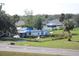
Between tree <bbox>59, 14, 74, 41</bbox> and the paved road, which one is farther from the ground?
tree <bbox>59, 14, 74, 41</bbox>

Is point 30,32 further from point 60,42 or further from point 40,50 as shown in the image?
point 60,42

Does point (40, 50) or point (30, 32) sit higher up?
point (30, 32)

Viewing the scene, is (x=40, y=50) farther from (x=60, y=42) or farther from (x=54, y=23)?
(x=54, y=23)

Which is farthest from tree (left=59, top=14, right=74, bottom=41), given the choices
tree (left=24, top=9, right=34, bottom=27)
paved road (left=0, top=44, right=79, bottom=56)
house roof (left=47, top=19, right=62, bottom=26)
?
tree (left=24, top=9, right=34, bottom=27)

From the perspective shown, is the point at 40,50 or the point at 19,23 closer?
the point at 40,50

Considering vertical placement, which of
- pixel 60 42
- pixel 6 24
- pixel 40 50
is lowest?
pixel 40 50

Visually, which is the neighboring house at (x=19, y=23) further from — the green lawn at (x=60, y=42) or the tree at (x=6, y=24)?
the green lawn at (x=60, y=42)

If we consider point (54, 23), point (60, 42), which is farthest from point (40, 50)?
point (54, 23)

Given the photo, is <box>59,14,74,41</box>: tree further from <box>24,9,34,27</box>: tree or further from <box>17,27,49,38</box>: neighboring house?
<box>24,9,34,27</box>: tree

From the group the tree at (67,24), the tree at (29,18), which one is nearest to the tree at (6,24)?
the tree at (29,18)

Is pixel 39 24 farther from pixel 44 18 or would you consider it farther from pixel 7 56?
pixel 7 56

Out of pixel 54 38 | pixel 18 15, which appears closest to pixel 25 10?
pixel 18 15
